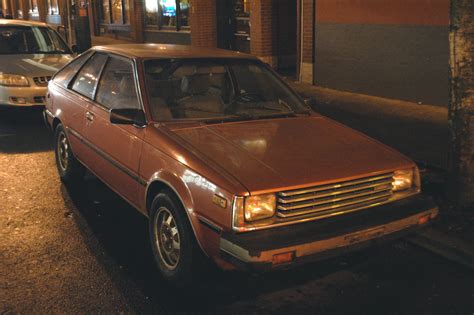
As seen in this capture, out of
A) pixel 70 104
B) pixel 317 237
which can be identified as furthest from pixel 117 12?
pixel 317 237

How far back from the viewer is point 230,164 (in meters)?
3.64

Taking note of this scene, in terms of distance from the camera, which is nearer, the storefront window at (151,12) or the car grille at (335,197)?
the car grille at (335,197)

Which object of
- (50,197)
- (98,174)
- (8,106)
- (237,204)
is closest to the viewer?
(237,204)

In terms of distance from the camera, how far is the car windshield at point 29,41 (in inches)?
396

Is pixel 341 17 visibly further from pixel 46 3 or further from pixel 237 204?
pixel 46 3

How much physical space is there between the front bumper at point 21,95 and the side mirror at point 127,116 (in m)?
5.01

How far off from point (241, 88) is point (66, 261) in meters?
2.07

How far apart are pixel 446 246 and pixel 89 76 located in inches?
143

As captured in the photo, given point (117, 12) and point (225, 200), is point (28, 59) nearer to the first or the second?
point (225, 200)

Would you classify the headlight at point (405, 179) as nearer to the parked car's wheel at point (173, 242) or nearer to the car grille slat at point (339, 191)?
the car grille slat at point (339, 191)

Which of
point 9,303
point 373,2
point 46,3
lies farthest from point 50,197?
point 46,3

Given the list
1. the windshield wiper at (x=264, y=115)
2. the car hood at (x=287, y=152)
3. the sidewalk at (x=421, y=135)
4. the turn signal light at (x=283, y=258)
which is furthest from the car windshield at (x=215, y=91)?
the turn signal light at (x=283, y=258)

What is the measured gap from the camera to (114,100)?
16.1 feet

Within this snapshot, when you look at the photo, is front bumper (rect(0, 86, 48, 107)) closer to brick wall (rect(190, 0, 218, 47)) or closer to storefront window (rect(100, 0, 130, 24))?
brick wall (rect(190, 0, 218, 47))
